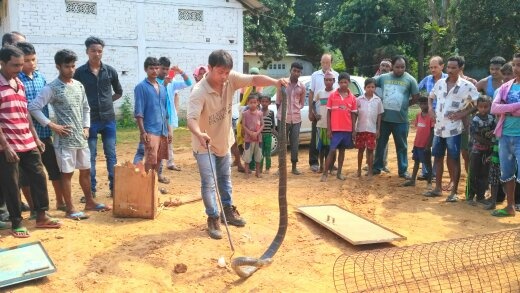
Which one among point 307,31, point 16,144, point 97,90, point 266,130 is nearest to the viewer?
point 16,144

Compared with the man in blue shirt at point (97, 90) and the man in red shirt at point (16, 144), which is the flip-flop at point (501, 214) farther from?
the man in red shirt at point (16, 144)

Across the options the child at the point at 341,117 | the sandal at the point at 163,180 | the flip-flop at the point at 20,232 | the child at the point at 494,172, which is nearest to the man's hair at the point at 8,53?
the flip-flop at the point at 20,232

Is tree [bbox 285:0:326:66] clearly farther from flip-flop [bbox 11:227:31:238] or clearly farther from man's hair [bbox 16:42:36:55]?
Result: flip-flop [bbox 11:227:31:238]

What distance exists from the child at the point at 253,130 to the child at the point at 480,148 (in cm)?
329

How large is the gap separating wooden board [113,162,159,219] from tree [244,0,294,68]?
2050 centimetres

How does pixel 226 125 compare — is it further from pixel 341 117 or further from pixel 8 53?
pixel 341 117

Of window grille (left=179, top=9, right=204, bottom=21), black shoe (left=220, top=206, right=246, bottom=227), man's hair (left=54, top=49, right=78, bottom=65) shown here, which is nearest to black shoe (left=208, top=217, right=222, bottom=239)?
black shoe (left=220, top=206, right=246, bottom=227)

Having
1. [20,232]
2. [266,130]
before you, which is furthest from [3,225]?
[266,130]

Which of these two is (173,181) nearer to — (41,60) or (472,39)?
(41,60)

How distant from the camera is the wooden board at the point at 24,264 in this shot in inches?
145

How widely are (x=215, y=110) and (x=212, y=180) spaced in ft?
2.36

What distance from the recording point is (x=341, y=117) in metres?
7.36

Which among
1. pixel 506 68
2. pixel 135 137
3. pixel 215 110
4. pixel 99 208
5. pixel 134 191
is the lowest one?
pixel 135 137

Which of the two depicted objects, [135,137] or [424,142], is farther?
[135,137]
